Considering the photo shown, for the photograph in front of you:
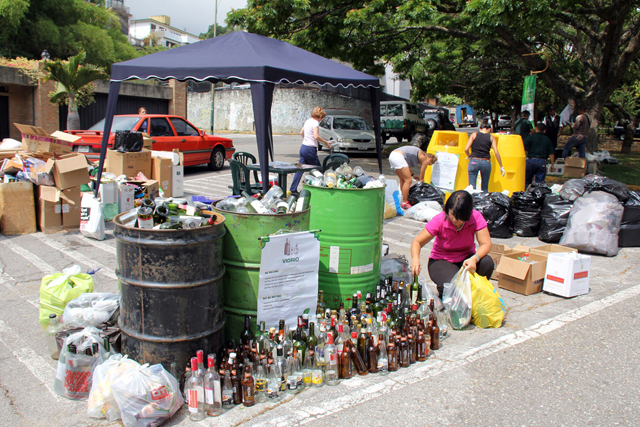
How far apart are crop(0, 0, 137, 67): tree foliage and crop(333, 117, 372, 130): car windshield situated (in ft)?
73.5

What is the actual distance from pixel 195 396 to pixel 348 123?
17.0 meters

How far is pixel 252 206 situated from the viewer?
3850mm

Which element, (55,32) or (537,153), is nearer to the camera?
(537,153)

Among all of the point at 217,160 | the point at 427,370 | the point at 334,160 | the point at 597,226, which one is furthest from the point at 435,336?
the point at 217,160

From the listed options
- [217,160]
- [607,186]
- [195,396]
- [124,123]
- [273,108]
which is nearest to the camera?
[195,396]

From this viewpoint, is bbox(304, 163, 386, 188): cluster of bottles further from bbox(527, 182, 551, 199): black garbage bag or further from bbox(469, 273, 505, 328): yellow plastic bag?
bbox(527, 182, 551, 199): black garbage bag

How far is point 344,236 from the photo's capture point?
14.3 feet

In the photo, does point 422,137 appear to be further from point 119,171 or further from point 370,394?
point 370,394

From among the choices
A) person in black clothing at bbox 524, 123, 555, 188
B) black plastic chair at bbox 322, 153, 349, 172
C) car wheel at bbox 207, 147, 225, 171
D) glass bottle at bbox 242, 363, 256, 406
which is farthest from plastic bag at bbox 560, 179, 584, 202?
car wheel at bbox 207, 147, 225, 171

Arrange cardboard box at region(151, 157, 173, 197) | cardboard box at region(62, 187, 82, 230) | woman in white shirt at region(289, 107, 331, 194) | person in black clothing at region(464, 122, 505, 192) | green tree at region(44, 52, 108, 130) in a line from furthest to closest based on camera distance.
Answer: green tree at region(44, 52, 108, 130), cardboard box at region(151, 157, 173, 197), person in black clothing at region(464, 122, 505, 192), woman in white shirt at region(289, 107, 331, 194), cardboard box at region(62, 187, 82, 230)

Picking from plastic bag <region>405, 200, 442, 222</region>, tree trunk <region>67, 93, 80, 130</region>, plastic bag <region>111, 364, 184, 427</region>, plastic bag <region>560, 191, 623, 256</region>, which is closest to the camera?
plastic bag <region>111, 364, 184, 427</region>

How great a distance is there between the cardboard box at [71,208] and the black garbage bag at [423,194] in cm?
550

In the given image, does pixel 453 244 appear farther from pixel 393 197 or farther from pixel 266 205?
pixel 393 197

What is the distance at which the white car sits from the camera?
18.4 metres
